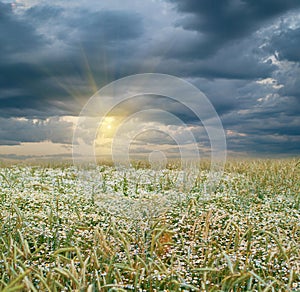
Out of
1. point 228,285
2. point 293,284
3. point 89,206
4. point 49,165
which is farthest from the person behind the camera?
point 49,165

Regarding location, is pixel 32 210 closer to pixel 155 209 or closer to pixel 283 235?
pixel 155 209

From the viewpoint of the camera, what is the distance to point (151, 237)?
5836 mm

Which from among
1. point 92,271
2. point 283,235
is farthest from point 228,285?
point 283,235

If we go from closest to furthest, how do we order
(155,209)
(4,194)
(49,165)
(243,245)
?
(243,245) < (155,209) < (4,194) < (49,165)

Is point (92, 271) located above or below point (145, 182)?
below

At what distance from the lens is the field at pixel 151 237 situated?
4449 mm

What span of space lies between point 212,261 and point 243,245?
4.02 feet

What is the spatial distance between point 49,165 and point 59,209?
344 inches

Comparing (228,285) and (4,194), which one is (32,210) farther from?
(228,285)

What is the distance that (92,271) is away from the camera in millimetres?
4770

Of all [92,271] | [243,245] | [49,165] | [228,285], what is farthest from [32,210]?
[49,165]

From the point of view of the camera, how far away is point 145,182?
10.1 m

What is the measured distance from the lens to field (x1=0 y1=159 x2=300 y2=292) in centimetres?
445

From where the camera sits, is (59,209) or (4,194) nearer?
(59,209)
